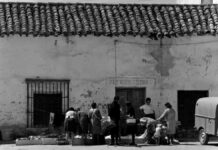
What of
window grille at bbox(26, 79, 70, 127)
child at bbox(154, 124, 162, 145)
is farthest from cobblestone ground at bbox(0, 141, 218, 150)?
window grille at bbox(26, 79, 70, 127)

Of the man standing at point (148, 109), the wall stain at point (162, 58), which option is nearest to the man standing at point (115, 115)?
the man standing at point (148, 109)

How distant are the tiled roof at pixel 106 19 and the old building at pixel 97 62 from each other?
0.04 metres

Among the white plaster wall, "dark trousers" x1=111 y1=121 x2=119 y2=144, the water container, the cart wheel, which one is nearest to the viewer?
"dark trousers" x1=111 y1=121 x2=119 y2=144

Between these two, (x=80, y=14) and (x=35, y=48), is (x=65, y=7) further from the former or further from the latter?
(x=35, y=48)

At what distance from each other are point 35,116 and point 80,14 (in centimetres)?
447

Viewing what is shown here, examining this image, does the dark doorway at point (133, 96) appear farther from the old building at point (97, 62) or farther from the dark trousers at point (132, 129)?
the dark trousers at point (132, 129)

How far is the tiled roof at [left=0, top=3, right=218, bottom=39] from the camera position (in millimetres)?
29125

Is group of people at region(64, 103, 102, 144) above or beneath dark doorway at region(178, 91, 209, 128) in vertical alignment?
beneath

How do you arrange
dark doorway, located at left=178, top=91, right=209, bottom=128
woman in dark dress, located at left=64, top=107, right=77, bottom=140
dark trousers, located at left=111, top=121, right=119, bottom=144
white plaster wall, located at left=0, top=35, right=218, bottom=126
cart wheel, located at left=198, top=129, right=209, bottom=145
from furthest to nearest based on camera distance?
dark doorway, located at left=178, top=91, right=209, bottom=128
white plaster wall, located at left=0, top=35, right=218, bottom=126
woman in dark dress, located at left=64, top=107, right=77, bottom=140
cart wheel, located at left=198, top=129, right=209, bottom=145
dark trousers, located at left=111, top=121, right=119, bottom=144

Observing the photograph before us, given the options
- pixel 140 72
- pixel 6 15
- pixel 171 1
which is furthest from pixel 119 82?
pixel 171 1

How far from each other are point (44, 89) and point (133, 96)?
3.44 meters

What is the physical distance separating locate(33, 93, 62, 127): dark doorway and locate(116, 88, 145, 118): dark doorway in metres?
2.34

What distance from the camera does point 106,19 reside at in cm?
3009

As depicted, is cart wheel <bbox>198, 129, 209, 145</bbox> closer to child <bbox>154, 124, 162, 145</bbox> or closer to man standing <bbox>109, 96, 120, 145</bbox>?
child <bbox>154, 124, 162, 145</bbox>
